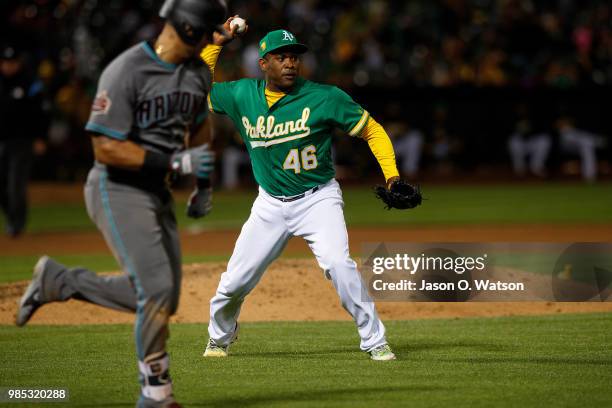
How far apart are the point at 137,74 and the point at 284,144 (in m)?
2.12

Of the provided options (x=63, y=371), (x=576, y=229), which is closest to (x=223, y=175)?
(x=576, y=229)

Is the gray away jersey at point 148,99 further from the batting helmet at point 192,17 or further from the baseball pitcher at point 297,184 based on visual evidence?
the baseball pitcher at point 297,184

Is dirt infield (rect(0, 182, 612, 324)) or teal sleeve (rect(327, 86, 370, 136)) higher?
teal sleeve (rect(327, 86, 370, 136))

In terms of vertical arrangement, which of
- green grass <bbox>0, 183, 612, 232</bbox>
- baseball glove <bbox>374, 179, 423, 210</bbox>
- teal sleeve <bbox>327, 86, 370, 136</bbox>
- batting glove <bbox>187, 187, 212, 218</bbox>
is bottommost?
green grass <bbox>0, 183, 612, 232</bbox>

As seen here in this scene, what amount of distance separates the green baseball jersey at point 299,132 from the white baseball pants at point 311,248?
0.40 feet

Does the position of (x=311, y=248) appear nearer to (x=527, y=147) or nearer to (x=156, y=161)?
(x=156, y=161)

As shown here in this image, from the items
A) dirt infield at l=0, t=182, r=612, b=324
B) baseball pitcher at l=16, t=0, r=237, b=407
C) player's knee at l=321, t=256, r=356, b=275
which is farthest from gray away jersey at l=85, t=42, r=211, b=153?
dirt infield at l=0, t=182, r=612, b=324

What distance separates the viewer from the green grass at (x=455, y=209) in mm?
19031

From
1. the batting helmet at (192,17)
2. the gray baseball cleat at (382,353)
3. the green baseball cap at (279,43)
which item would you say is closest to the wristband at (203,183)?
the batting helmet at (192,17)

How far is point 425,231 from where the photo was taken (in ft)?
57.2

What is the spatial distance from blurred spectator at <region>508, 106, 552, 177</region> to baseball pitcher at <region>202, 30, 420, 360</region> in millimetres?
18078

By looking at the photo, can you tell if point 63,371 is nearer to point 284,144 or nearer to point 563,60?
point 284,144

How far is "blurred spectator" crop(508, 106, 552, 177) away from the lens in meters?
25.2

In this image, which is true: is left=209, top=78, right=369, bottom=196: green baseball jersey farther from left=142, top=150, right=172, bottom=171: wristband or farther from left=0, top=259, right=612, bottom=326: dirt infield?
left=0, top=259, right=612, bottom=326: dirt infield
